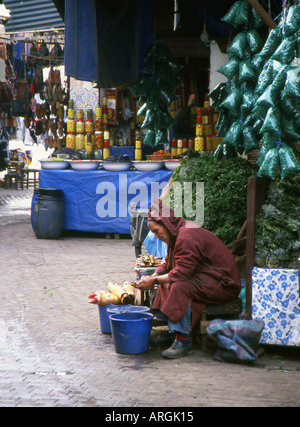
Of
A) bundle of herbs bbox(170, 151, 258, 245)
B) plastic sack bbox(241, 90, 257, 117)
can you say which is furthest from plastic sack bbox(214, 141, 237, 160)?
plastic sack bbox(241, 90, 257, 117)

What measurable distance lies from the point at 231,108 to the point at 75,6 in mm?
2033

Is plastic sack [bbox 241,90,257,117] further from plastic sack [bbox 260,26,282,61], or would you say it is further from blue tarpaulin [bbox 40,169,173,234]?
blue tarpaulin [bbox 40,169,173,234]

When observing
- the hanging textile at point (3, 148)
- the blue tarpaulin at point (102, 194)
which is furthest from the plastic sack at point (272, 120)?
the hanging textile at point (3, 148)

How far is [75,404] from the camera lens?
15.1 feet

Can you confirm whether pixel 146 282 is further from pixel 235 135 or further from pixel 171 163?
pixel 171 163

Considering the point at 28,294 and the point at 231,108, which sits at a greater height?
the point at 231,108

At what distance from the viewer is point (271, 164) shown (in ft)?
17.5

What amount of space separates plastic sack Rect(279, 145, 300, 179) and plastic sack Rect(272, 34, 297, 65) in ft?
2.29

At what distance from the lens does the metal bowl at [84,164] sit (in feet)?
40.0

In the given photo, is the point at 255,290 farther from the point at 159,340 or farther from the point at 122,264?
the point at 122,264

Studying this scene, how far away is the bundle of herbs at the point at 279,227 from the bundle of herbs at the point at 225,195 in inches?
26.2

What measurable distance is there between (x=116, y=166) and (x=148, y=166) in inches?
24.3

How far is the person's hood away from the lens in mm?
5801

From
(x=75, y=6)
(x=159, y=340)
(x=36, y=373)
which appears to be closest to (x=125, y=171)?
(x=75, y=6)
